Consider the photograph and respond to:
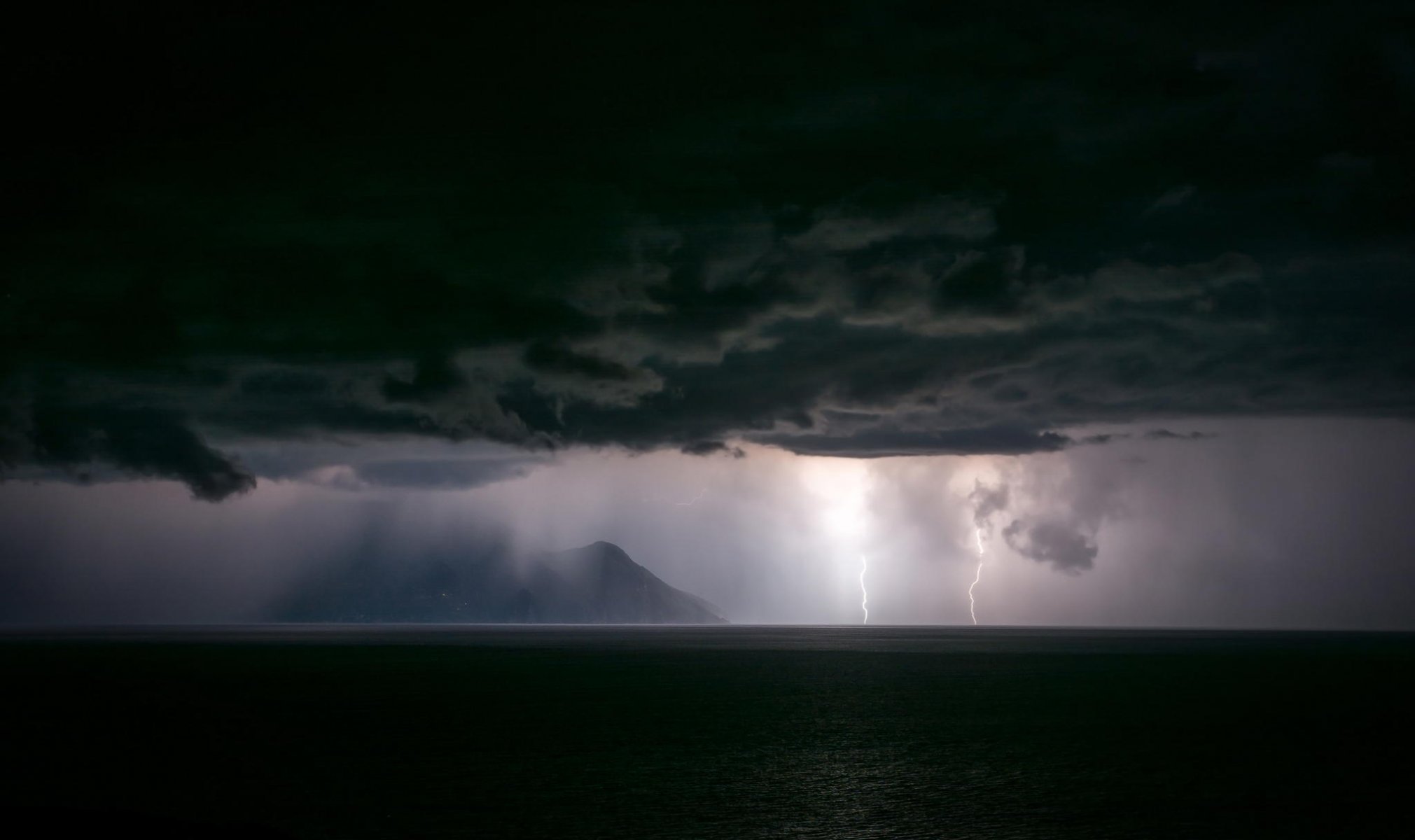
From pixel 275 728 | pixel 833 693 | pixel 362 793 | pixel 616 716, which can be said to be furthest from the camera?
pixel 833 693

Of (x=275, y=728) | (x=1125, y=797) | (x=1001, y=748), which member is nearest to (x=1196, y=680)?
(x=1001, y=748)

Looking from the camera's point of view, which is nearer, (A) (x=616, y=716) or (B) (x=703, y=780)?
(B) (x=703, y=780)

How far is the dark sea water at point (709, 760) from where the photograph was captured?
43.8 metres

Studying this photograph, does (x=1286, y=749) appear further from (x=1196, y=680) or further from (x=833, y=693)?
(x=1196, y=680)

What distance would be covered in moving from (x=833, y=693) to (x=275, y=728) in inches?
2478

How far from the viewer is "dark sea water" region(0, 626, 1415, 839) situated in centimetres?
4375

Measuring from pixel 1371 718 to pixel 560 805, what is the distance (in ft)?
262

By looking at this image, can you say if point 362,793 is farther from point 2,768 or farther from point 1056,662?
point 1056,662

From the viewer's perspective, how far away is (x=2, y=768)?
54.9 metres

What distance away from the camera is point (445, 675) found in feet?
496

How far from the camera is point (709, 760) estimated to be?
2468 inches

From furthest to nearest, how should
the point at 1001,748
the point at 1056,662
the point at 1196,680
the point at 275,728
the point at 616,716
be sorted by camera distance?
the point at 1056,662, the point at 1196,680, the point at 616,716, the point at 275,728, the point at 1001,748

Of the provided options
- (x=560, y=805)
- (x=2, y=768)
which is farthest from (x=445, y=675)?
(x=560, y=805)

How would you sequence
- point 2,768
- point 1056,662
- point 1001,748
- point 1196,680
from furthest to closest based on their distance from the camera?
point 1056,662 < point 1196,680 < point 1001,748 < point 2,768
